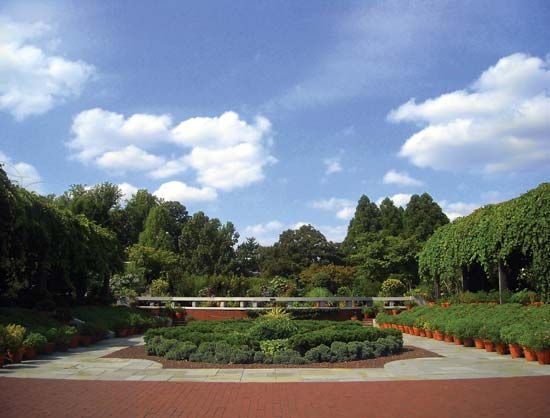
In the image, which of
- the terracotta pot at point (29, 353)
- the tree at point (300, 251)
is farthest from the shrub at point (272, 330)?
the tree at point (300, 251)

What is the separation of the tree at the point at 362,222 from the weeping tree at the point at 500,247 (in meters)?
24.7

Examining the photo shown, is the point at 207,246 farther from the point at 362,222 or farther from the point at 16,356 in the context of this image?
the point at 16,356

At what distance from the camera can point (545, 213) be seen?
16234mm

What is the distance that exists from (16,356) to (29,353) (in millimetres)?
611

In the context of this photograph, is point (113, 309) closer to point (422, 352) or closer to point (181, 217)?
point (422, 352)

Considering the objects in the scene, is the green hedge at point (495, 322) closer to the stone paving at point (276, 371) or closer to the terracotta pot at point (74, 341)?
the stone paving at point (276, 371)

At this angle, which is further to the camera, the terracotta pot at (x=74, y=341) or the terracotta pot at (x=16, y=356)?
the terracotta pot at (x=74, y=341)

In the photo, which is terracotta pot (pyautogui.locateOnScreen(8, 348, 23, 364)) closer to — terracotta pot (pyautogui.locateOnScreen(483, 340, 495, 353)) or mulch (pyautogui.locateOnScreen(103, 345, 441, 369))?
mulch (pyautogui.locateOnScreen(103, 345, 441, 369))

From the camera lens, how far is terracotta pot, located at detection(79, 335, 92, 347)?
1498 cm

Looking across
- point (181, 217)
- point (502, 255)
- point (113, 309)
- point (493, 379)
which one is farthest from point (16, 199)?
point (181, 217)

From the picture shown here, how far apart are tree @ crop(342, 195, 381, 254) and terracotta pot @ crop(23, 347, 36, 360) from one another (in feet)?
131

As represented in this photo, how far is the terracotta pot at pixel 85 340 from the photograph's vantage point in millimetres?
14977


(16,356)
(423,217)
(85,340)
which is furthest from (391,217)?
(16,356)

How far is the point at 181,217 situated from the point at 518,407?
196ft
